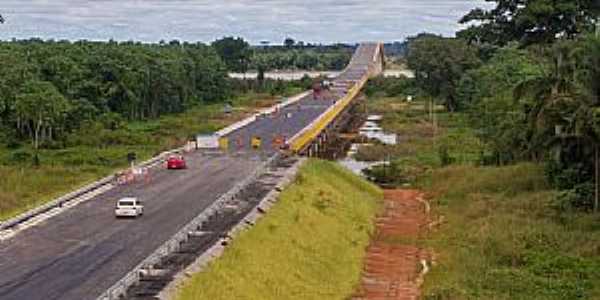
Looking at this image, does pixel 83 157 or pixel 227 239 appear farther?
pixel 83 157

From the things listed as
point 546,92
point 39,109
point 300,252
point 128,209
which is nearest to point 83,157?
point 39,109

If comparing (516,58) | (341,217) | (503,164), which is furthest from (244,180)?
(516,58)

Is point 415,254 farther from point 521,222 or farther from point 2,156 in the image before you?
point 2,156

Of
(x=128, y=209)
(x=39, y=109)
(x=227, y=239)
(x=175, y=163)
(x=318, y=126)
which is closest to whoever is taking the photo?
(x=227, y=239)

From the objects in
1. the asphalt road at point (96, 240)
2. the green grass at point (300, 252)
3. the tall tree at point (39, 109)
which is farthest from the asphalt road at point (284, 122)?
the asphalt road at point (96, 240)

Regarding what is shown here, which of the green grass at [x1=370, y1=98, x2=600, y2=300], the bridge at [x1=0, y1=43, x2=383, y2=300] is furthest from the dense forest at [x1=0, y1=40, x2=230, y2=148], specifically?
the green grass at [x1=370, y1=98, x2=600, y2=300]

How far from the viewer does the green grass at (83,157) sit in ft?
189

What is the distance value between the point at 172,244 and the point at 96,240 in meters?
4.63

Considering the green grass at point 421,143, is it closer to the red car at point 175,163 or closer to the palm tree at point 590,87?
the red car at point 175,163

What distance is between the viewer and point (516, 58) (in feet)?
306

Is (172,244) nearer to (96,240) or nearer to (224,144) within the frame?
(96,240)

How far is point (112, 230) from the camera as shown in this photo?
4006cm

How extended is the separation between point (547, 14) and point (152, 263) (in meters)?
38.9

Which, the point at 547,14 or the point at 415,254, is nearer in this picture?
the point at 415,254
